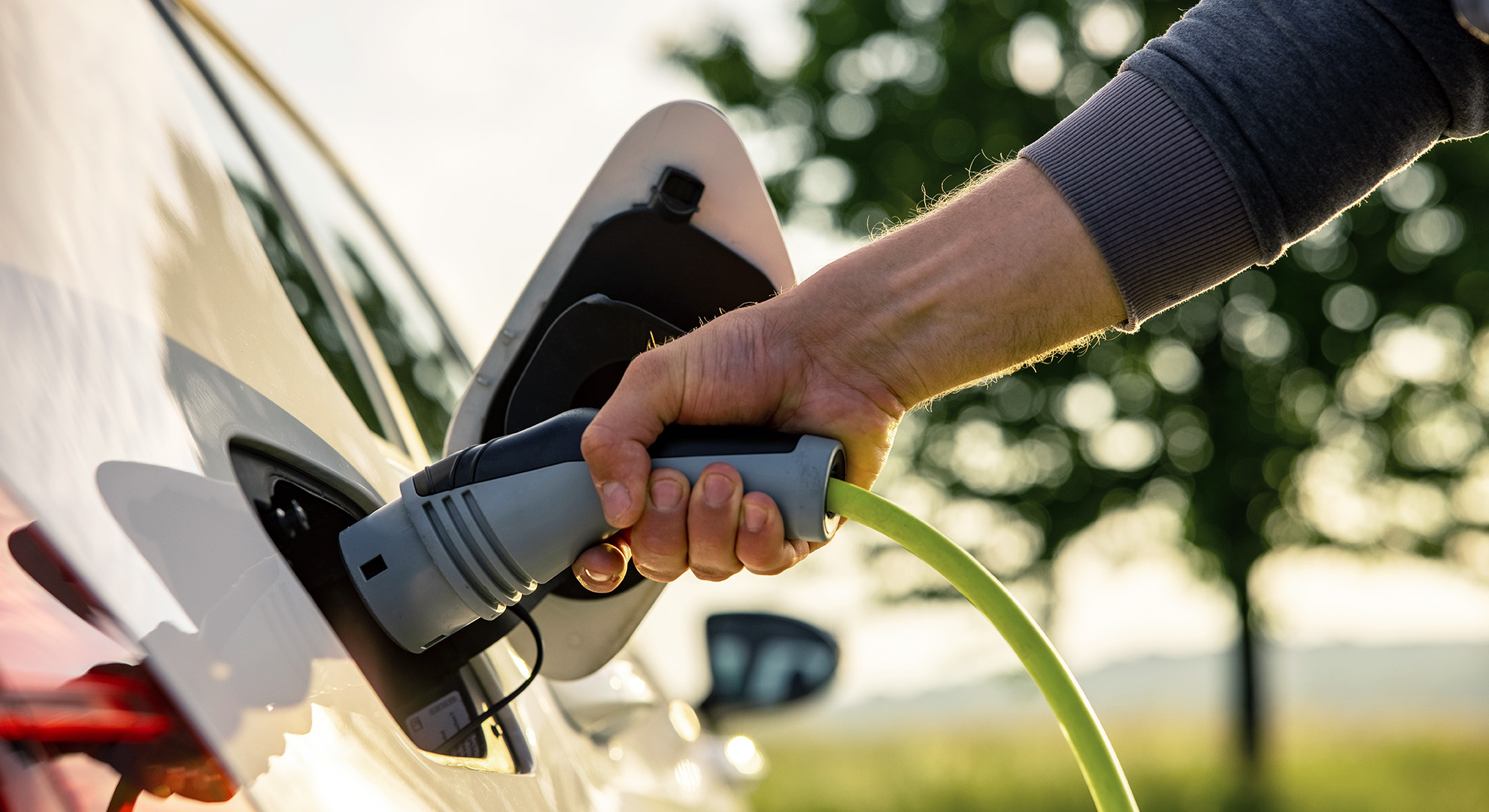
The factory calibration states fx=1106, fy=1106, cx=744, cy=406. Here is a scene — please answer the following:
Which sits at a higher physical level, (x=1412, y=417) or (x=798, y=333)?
(x=798, y=333)

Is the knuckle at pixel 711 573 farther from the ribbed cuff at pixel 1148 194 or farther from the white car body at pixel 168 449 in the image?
the ribbed cuff at pixel 1148 194

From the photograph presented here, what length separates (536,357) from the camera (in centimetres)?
137

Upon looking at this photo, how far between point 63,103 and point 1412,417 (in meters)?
8.92

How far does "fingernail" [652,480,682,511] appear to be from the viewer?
1259mm

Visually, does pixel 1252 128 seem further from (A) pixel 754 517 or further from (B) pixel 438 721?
(B) pixel 438 721

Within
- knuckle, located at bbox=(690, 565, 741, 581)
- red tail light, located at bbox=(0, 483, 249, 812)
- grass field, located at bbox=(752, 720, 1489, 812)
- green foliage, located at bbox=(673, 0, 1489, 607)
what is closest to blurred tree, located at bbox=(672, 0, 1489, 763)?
green foliage, located at bbox=(673, 0, 1489, 607)

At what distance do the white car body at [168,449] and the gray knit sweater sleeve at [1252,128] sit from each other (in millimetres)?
982

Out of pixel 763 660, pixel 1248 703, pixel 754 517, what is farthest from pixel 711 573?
pixel 1248 703

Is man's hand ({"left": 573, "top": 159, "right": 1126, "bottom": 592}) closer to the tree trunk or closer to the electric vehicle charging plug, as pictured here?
the electric vehicle charging plug

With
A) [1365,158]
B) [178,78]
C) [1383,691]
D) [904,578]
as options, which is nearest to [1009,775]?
[904,578]

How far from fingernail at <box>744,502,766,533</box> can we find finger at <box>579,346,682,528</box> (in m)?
0.12

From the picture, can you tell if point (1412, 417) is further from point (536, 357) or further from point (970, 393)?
point (536, 357)

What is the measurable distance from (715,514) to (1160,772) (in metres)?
8.55

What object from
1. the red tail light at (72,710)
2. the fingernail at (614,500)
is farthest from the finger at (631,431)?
the red tail light at (72,710)
